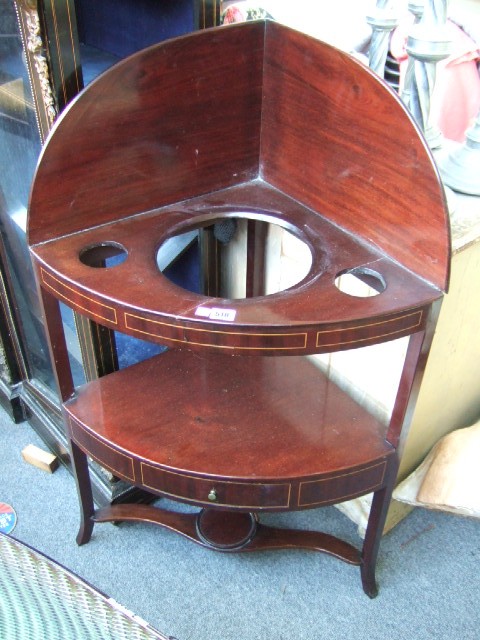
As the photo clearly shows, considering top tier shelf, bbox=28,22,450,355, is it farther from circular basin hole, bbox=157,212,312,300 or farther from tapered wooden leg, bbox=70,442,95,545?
tapered wooden leg, bbox=70,442,95,545

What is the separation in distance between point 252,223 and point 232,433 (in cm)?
40

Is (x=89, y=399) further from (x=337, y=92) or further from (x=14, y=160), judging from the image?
(x=337, y=92)

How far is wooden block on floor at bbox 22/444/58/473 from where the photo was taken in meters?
1.51

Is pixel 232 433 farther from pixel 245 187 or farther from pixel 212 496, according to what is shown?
pixel 245 187

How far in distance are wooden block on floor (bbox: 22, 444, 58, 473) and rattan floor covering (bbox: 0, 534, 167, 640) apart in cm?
73

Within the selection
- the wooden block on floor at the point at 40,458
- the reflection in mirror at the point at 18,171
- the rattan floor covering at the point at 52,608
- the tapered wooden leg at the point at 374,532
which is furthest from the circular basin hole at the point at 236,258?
the rattan floor covering at the point at 52,608

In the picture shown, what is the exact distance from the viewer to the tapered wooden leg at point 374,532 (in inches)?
44.0

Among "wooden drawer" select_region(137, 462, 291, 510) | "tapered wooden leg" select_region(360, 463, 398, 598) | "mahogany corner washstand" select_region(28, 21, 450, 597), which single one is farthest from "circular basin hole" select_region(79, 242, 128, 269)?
"tapered wooden leg" select_region(360, 463, 398, 598)

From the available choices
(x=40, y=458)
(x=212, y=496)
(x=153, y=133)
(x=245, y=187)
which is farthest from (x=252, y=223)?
(x=40, y=458)

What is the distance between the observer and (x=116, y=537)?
4.54 ft

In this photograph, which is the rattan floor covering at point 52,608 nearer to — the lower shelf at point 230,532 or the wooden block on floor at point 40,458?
the lower shelf at point 230,532

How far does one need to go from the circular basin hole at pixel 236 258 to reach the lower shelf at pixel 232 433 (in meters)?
0.18

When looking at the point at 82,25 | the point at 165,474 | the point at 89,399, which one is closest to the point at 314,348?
the point at 165,474

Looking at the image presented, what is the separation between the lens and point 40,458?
59.9 inches
